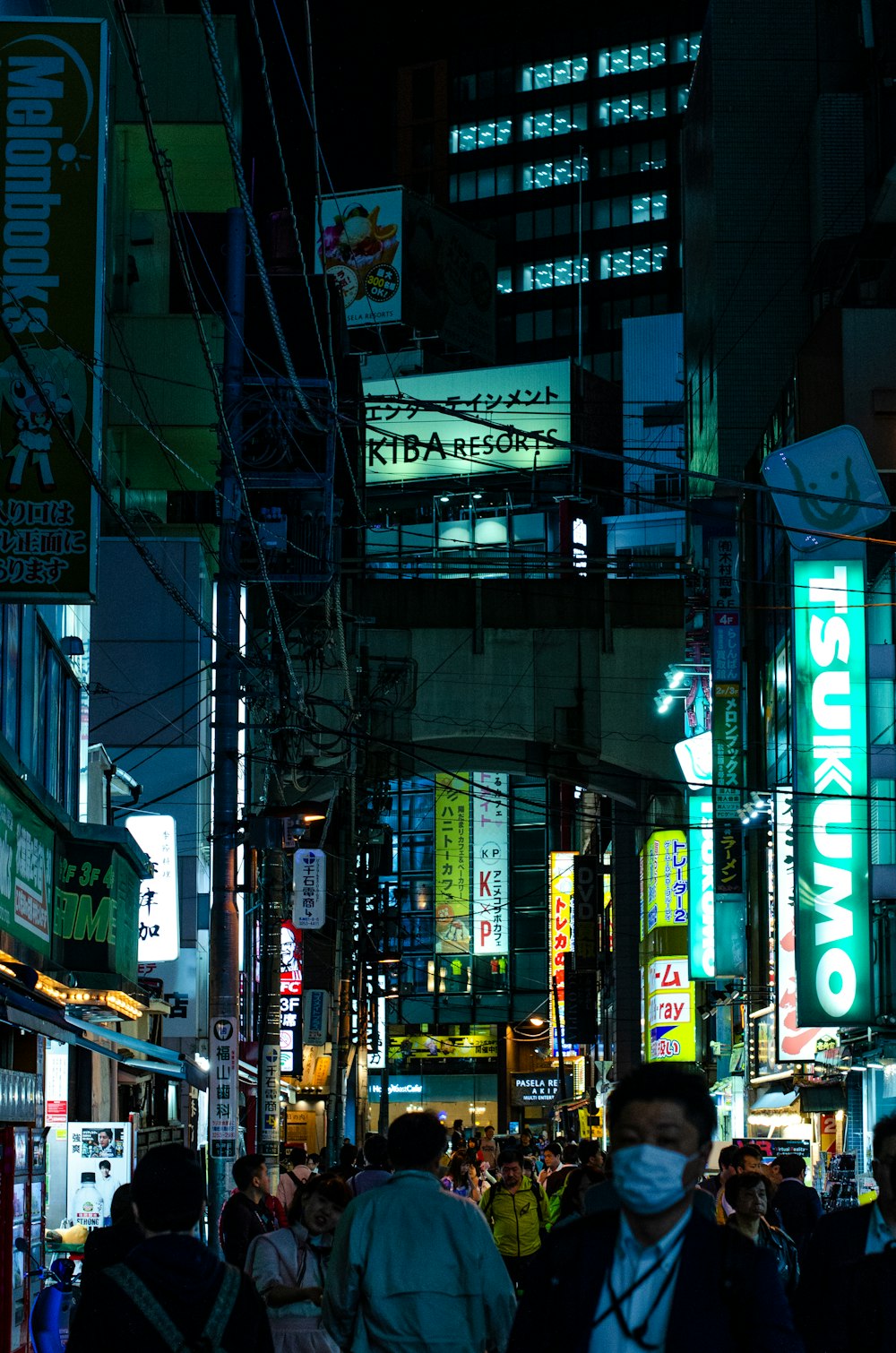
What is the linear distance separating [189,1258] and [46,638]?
13619 millimetres

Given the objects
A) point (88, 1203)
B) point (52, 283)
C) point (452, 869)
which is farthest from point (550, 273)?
point (52, 283)

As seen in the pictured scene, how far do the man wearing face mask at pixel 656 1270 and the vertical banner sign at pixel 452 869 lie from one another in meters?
77.0

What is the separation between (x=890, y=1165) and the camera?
17.9 feet

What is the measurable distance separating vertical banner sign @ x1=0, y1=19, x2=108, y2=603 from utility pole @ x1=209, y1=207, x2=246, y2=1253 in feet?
22.0

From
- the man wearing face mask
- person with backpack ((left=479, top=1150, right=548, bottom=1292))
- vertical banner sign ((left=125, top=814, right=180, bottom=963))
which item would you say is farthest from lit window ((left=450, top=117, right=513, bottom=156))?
the man wearing face mask

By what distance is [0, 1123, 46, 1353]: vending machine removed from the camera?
1238 cm

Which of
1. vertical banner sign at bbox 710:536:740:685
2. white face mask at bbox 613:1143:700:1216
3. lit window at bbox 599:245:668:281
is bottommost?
white face mask at bbox 613:1143:700:1216

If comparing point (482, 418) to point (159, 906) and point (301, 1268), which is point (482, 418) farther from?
point (301, 1268)

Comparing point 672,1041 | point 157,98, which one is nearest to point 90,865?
point 157,98

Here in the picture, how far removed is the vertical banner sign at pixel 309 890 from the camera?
117 feet

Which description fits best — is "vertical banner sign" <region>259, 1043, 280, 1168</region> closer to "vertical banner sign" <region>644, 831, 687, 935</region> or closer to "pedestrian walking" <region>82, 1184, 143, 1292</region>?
"pedestrian walking" <region>82, 1184, 143, 1292</region>

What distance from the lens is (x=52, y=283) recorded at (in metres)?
12.4

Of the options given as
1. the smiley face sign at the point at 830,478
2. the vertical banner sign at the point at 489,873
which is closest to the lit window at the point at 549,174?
the vertical banner sign at the point at 489,873

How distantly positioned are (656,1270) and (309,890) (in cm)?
3256
